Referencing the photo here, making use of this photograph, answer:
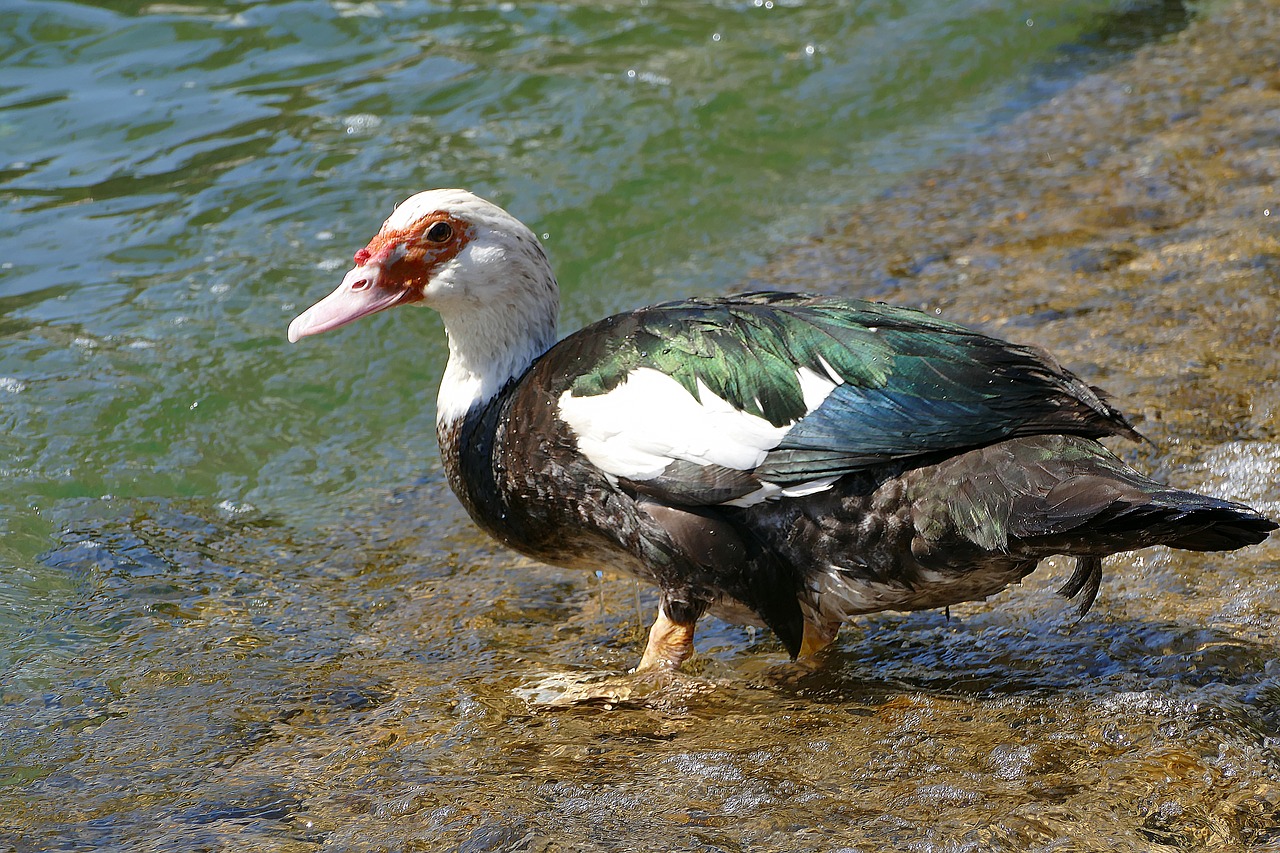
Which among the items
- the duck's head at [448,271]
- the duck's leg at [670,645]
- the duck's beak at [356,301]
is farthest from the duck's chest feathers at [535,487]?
the duck's beak at [356,301]

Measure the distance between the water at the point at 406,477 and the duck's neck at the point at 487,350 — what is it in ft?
2.37

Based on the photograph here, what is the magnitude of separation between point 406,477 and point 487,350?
141 cm

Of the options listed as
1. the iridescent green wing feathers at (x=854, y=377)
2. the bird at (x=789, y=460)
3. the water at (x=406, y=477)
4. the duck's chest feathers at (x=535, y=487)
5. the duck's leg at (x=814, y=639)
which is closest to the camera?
the water at (x=406, y=477)

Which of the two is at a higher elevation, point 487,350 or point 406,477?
point 487,350

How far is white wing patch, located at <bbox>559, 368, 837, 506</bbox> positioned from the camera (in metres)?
3.43

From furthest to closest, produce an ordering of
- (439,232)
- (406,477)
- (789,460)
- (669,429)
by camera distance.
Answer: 1. (406,477)
2. (439,232)
3. (669,429)
4. (789,460)

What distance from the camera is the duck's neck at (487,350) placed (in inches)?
162

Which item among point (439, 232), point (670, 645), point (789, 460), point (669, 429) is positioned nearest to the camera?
point (789, 460)

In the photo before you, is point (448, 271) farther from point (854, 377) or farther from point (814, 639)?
point (814, 639)

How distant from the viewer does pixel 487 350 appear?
163 inches

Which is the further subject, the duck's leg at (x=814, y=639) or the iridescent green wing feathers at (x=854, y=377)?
the duck's leg at (x=814, y=639)

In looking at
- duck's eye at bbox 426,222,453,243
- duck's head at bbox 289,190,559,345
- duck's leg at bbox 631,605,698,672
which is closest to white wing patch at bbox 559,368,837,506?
duck's leg at bbox 631,605,698,672

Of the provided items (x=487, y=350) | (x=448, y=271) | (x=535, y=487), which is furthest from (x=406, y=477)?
(x=535, y=487)

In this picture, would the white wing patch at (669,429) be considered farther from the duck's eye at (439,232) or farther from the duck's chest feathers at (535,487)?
the duck's eye at (439,232)
